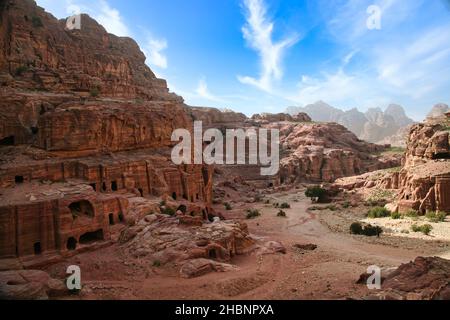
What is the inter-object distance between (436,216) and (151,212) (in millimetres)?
26543

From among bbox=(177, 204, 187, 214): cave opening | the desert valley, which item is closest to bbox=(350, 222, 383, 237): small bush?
the desert valley

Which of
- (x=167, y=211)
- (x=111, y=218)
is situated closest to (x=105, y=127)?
(x=111, y=218)

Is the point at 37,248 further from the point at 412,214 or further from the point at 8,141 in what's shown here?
the point at 412,214

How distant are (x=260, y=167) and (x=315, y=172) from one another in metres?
12.7

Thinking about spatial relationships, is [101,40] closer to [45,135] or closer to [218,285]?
[45,135]

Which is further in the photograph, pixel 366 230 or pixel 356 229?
pixel 356 229

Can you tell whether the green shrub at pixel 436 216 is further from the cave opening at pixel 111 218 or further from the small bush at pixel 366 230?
the cave opening at pixel 111 218

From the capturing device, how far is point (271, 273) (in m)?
16.9

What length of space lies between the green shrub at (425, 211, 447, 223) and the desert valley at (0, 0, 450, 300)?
0.43 feet

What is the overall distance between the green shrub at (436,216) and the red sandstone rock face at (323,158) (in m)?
38.4

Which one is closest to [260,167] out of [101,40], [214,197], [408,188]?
[214,197]

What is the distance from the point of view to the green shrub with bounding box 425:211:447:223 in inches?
1137

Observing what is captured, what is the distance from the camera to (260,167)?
231ft

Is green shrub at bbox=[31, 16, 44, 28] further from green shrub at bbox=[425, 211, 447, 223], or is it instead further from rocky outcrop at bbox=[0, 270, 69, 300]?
green shrub at bbox=[425, 211, 447, 223]
